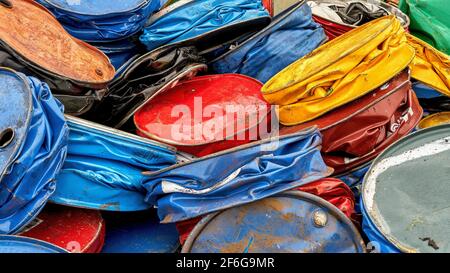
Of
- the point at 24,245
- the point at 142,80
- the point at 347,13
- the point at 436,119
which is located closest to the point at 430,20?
the point at 347,13

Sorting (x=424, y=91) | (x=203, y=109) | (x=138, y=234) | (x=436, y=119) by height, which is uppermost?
(x=203, y=109)

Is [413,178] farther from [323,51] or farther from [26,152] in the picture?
[26,152]

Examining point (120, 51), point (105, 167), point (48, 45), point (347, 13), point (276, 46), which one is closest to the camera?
point (105, 167)

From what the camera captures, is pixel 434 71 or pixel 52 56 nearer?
pixel 52 56

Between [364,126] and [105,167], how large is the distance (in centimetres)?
126

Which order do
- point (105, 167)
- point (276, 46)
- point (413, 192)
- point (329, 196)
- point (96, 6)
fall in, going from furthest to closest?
point (96, 6) → point (276, 46) → point (105, 167) → point (329, 196) → point (413, 192)

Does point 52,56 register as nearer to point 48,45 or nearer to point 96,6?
point 48,45

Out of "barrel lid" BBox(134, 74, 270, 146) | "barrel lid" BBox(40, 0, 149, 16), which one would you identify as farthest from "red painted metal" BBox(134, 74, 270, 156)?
"barrel lid" BBox(40, 0, 149, 16)

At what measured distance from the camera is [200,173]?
261 cm

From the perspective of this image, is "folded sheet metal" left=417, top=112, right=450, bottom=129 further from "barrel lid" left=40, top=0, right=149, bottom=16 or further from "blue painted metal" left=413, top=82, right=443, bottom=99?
"barrel lid" left=40, top=0, right=149, bottom=16

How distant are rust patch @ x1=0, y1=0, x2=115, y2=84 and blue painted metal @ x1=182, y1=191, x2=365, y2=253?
1045 mm

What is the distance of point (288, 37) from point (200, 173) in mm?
1236

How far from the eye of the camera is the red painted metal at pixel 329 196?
2.65 m

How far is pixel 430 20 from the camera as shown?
12.7 ft
